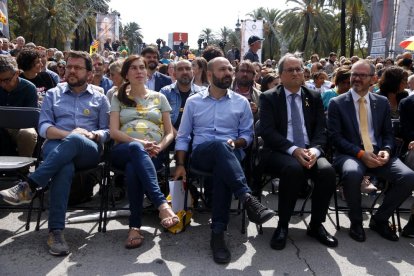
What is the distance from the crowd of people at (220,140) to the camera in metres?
3.74

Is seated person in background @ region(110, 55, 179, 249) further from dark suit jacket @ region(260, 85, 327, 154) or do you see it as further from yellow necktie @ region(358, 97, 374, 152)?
yellow necktie @ region(358, 97, 374, 152)

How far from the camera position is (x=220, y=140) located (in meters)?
4.02

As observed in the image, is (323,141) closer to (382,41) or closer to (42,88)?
(42,88)

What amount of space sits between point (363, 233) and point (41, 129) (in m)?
3.30

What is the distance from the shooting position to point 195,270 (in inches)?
133

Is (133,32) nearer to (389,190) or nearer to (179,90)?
(179,90)

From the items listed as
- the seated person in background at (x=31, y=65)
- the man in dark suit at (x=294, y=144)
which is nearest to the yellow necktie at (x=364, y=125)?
the man in dark suit at (x=294, y=144)

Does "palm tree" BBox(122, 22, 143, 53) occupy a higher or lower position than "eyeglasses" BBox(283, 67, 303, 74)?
higher

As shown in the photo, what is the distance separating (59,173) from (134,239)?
885mm

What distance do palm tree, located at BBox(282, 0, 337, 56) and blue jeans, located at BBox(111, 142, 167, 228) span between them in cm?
3760

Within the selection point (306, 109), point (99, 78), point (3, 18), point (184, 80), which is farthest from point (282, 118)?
point (3, 18)

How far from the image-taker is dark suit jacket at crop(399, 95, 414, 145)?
4684mm

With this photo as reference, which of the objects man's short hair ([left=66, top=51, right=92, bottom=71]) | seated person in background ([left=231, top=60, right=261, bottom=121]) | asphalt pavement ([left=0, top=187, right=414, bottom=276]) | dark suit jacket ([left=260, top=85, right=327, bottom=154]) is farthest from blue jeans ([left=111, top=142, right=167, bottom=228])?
seated person in background ([left=231, top=60, right=261, bottom=121])

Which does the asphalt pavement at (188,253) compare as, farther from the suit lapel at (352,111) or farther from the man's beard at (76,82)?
the man's beard at (76,82)
